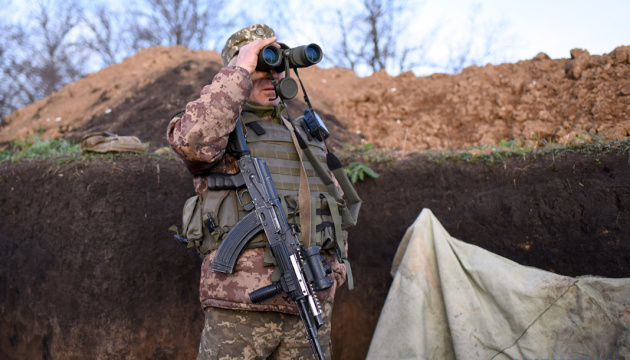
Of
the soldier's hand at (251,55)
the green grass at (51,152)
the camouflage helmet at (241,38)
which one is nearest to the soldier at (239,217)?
the soldier's hand at (251,55)

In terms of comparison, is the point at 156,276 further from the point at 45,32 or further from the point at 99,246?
the point at 45,32

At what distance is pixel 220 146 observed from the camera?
2.13 metres

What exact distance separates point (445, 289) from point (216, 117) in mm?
1937

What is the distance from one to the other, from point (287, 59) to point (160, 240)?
1.96m

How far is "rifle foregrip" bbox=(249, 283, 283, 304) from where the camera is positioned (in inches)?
81.3

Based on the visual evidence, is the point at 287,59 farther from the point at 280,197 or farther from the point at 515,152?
the point at 515,152

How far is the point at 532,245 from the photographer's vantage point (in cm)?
346

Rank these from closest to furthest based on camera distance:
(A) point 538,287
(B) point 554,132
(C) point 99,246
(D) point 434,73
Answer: (A) point 538,287 → (C) point 99,246 → (B) point 554,132 → (D) point 434,73

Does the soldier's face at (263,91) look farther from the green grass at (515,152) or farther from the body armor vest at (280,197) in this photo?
the green grass at (515,152)

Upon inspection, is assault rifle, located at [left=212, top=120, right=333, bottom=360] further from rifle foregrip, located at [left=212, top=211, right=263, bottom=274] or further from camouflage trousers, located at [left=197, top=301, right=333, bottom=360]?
camouflage trousers, located at [left=197, top=301, right=333, bottom=360]

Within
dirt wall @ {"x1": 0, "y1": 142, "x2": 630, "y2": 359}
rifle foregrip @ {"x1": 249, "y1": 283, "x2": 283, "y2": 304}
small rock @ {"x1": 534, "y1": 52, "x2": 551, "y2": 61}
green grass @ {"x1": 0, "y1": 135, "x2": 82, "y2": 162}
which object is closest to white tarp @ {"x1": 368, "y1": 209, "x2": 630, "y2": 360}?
dirt wall @ {"x1": 0, "y1": 142, "x2": 630, "y2": 359}

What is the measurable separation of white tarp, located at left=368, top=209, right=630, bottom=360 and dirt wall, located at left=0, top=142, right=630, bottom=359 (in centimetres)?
50

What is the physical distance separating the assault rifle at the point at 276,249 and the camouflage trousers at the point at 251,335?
0.17 m

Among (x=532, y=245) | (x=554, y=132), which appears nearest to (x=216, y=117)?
(x=532, y=245)
